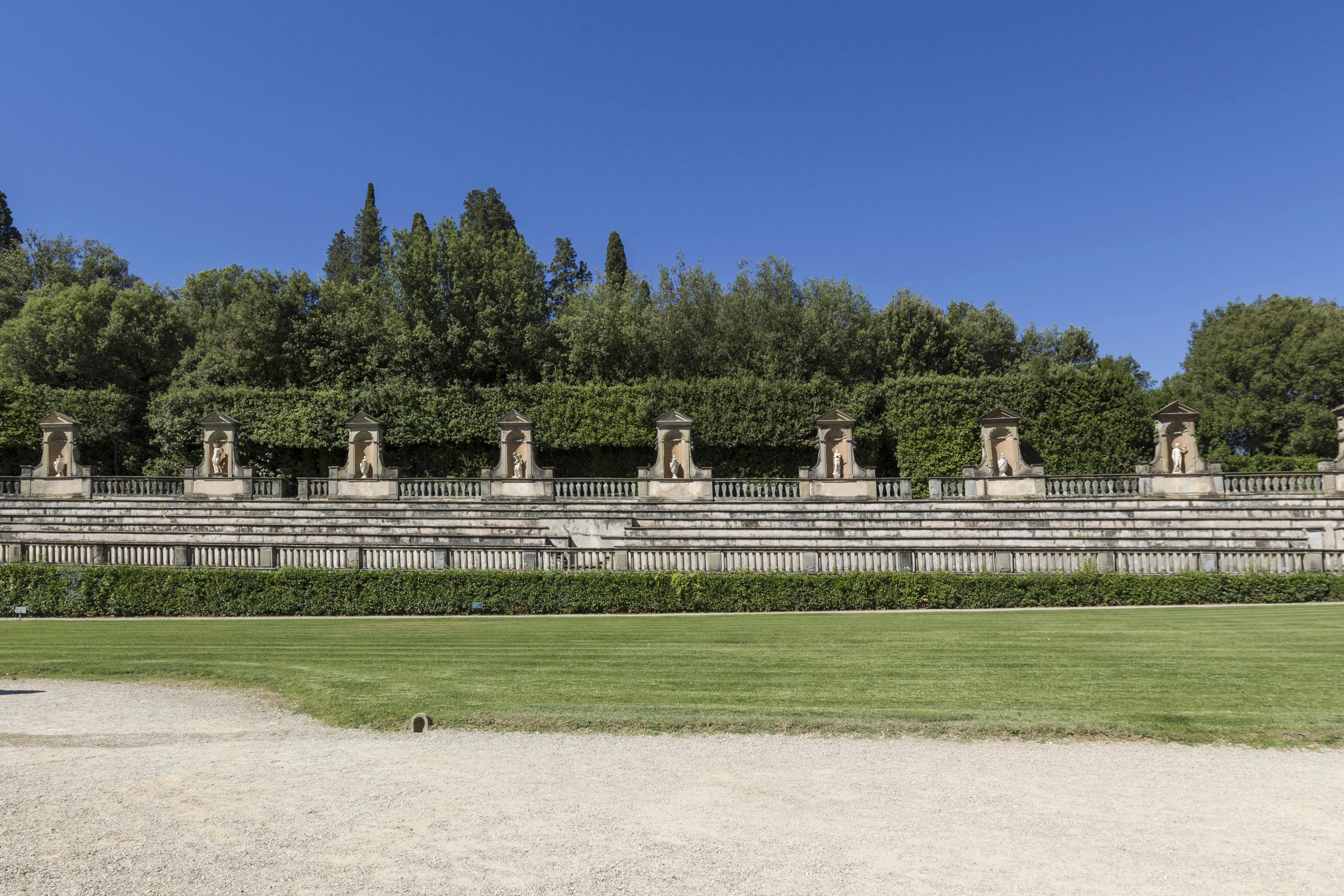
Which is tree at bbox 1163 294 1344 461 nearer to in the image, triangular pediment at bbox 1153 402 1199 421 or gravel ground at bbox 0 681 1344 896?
triangular pediment at bbox 1153 402 1199 421

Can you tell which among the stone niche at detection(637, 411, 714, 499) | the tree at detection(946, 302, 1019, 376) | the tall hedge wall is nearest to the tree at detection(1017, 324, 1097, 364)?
the tree at detection(946, 302, 1019, 376)

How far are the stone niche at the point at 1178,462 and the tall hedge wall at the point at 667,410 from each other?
7.78m

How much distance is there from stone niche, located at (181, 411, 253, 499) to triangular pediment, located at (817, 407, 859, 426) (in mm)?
23615

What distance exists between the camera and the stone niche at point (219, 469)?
30.6m

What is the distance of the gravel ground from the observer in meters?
4.49

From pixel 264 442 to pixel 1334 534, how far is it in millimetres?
41668

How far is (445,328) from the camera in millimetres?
41969

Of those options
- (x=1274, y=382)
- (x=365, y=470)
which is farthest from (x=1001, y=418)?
(x=1274, y=382)

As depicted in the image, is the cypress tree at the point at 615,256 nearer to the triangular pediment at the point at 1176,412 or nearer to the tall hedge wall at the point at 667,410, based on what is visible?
the tall hedge wall at the point at 667,410

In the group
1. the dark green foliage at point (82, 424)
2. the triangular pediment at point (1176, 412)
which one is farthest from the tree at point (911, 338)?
the dark green foliage at point (82, 424)

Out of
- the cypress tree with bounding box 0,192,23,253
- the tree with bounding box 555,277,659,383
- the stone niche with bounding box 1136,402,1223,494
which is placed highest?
the cypress tree with bounding box 0,192,23,253

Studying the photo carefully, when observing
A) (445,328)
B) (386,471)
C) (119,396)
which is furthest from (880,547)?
(119,396)

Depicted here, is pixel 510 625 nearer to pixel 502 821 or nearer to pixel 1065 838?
pixel 502 821

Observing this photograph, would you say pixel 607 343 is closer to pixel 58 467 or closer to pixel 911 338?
pixel 911 338
